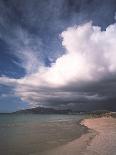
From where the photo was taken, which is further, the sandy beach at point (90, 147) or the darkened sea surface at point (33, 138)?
the darkened sea surface at point (33, 138)

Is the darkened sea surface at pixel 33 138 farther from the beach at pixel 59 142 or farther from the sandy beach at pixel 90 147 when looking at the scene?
the sandy beach at pixel 90 147

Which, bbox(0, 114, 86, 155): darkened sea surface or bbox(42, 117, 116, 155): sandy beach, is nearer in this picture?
bbox(42, 117, 116, 155): sandy beach

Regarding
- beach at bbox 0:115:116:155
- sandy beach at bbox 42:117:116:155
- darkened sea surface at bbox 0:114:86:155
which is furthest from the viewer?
darkened sea surface at bbox 0:114:86:155

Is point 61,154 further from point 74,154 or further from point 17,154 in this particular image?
point 17,154

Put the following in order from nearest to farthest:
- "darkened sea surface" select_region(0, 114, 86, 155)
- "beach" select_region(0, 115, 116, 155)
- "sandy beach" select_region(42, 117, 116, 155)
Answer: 1. "sandy beach" select_region(42, 117, 116, 155)
2. "beach" select_region(0, 115, 116, 155)
3. "darkened sea surface" select_region(0, 114, 86, 155)

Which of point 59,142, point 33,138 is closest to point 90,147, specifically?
point 59,142

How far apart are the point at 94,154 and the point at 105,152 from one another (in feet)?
3.87

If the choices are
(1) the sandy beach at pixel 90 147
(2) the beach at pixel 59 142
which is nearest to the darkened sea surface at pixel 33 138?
(2) the beach at pixel 59 142

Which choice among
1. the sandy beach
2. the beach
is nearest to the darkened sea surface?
the beach

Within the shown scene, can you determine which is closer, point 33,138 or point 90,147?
point 90,147

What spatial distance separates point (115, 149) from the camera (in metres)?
19.7

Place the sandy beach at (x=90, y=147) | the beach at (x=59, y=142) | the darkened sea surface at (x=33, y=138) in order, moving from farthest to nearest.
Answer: the darkened sea surface at (x=33, y=138), the beach at (x=59, y=142), the sandy beach at (x=90, y=147)

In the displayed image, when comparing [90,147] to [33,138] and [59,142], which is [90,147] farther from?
[33,138]

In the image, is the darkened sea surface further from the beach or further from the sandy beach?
the sandy beach
